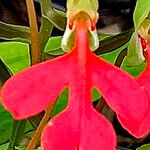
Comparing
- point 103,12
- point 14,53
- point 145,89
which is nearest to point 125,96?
point 145,89

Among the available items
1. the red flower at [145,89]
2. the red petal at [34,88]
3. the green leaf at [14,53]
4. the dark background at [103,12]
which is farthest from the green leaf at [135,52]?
the dark background at [103,12]

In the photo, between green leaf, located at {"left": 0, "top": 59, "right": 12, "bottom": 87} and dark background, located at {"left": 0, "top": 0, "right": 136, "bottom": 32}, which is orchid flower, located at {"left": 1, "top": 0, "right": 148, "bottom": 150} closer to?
green leaf, located at {"left": 0, "top": 59, "right": 12, "bottom": 87}

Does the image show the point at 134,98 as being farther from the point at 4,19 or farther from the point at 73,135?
the point at 4,19

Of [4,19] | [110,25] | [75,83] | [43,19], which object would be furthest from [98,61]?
[4,19]

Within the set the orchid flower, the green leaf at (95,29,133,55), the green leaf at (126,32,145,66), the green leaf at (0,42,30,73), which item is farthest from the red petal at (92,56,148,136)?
the green leaf at (0,42,30,73)

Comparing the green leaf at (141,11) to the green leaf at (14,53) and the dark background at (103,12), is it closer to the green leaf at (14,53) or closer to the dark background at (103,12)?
the green leaf at (14,53)
